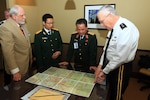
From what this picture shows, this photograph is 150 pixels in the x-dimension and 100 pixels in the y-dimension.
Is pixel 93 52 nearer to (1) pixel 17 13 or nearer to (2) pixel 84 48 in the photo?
(2) pixel 84 48

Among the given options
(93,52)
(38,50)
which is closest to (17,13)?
(38,50)

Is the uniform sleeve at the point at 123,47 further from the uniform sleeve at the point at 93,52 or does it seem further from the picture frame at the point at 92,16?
the picture frame at the point at 92,16

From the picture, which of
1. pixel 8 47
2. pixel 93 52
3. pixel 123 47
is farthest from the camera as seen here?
pixel 93 52

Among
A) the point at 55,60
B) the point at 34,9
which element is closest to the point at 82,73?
the point at 55,60

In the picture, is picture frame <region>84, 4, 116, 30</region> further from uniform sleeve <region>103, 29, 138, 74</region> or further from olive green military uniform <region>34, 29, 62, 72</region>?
uniform sleeve <region>103, 29, 138, 74</region>

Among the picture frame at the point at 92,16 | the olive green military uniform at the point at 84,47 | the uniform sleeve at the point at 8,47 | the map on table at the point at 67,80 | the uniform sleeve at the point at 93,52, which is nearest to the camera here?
the map on table at the point at 67,80

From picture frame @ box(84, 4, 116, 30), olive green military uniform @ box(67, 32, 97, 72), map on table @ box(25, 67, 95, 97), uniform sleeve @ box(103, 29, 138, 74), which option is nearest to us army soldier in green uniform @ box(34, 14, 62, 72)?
olive green military uniform @ box(67, 32, 97, 72)

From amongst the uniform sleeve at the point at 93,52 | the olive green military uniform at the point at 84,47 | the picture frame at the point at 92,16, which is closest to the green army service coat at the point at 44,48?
the olive green military uniform at the point at 84,47

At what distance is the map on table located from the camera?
4.49 feet

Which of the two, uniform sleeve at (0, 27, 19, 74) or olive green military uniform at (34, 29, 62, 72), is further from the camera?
olive green military uniform at (34, 29, 62, 72)

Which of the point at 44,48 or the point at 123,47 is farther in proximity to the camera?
the point at 44,48

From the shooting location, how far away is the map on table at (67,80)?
4.49 feet

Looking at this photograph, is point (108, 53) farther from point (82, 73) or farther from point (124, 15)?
point (124, 15)

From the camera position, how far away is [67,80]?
1.55m
